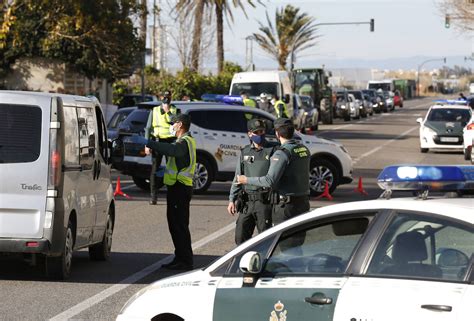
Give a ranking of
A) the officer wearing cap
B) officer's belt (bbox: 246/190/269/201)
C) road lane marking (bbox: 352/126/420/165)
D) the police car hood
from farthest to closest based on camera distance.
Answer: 1. the police car hood
2. road lane marking (bbox: 352/126/420/165)
3. officer's belt (bbox: 246/190/269/201)
4. the officer wearing cap

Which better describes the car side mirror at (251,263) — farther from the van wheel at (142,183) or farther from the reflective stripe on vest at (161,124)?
the van wheel at (142,183)

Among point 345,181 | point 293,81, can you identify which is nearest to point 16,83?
point 293,81

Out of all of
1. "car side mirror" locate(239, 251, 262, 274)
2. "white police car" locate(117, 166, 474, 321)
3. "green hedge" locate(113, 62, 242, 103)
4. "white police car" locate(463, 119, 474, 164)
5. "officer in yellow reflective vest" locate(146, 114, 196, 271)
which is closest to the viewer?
"white police car" locate(117, 166, 474, 321)

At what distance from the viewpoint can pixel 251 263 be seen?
6.50m

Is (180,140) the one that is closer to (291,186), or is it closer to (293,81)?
(291,186)

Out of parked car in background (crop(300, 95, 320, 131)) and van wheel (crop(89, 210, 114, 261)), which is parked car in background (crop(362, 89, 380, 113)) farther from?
van wheel (crop(89, 210, 114, 261))

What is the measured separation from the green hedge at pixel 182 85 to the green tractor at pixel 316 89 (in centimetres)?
434

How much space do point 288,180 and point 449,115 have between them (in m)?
28.0

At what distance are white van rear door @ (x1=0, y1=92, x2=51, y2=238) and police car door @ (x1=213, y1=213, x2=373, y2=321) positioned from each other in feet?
16.0

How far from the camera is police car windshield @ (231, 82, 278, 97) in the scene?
137ft

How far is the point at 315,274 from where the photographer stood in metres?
6.48

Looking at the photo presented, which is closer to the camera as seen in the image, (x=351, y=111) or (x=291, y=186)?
(x=291, y=186)

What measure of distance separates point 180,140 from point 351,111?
2348 inches

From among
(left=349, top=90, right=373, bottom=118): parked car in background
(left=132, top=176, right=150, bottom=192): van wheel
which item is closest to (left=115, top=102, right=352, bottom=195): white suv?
(left=132, top=176, right=150, bottom=192): van wheel
